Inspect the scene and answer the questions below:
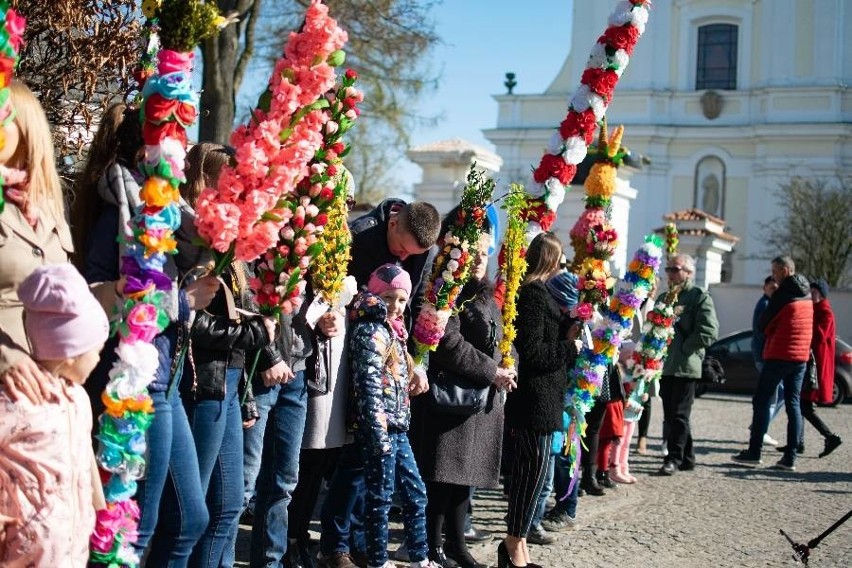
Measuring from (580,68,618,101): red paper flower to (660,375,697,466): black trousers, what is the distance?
409 centimetres

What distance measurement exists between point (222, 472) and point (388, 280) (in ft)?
5.19

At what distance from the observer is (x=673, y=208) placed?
43719 mm

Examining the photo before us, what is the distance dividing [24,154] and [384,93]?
58.6 feet

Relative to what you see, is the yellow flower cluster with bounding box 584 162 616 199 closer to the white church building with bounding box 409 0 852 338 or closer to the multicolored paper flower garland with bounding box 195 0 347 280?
the multicolored paper flower garland with bounding box 195 0 347 280

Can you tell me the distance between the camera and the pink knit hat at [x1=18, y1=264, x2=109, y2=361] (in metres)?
3.38

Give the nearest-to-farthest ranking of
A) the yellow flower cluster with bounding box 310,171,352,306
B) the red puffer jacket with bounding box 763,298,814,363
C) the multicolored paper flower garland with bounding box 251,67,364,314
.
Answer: the multicolored paper flower garland with bounding box 251,67,364,314, the yellow flower cluster with bounding box 310,171,352,306, the red puffer jacket with bounding box 763,298,814,363

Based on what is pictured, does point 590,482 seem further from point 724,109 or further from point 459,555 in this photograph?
point 724,109

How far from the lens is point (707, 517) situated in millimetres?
8758

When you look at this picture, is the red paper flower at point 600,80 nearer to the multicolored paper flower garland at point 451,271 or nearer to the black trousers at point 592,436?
the multicolored paper flower garland at point 451,271

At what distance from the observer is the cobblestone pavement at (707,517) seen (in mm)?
7316

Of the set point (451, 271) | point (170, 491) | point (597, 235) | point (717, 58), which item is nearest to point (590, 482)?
point (597, 235)

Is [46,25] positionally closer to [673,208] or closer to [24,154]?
[24,154]

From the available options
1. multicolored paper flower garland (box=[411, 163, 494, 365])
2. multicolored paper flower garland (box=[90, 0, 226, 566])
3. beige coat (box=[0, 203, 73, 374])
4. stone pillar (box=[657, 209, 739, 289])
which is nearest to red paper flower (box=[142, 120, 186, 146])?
multicolored paper flower garland (box=[90, 0, 226, 566])

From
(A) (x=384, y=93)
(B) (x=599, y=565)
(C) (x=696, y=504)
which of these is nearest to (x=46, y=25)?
(B) (x=599, y=565)
